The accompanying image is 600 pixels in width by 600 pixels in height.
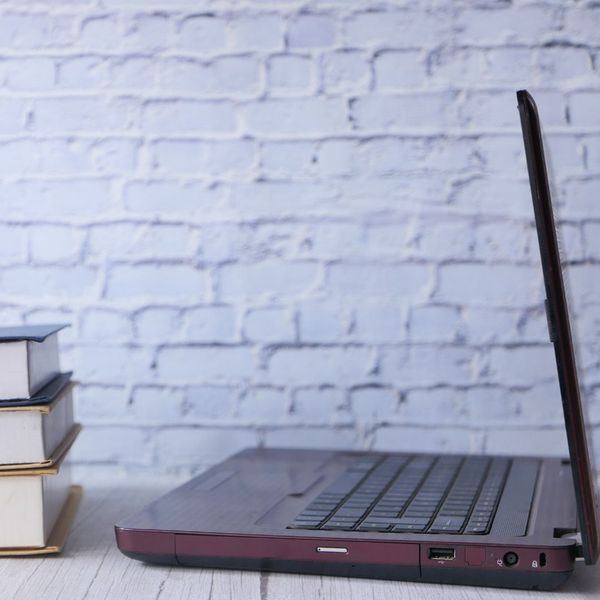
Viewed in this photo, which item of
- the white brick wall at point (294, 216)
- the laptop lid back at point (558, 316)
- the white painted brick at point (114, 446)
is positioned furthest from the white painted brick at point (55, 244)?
the laptop lid back at point (558, 316)

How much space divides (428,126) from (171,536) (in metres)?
0.78

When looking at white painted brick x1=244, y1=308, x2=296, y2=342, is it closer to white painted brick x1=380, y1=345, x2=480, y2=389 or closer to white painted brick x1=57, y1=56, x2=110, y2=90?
white painted brick x1=380, y1=345, x2=480, y2=389

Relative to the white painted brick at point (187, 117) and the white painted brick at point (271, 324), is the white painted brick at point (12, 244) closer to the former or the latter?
the white painted brick at point (187, 117)

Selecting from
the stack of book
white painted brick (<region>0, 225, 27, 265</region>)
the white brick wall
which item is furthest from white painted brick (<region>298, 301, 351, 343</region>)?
the stack of book

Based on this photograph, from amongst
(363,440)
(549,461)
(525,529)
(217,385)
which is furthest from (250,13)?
(525,529)

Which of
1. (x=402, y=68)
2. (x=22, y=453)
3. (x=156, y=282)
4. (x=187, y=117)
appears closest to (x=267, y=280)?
(x=156, y=282)

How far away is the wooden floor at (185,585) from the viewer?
2.67 ft

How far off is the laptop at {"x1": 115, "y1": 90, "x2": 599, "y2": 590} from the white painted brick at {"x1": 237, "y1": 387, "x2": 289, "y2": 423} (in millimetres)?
342

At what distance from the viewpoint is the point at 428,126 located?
1.41 metres

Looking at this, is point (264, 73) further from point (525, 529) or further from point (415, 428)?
point (525, 529)

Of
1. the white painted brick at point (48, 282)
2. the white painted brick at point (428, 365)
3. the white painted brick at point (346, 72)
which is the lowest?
the white painted brick at point (428, 365)

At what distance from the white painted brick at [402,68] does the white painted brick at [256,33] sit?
155 mm

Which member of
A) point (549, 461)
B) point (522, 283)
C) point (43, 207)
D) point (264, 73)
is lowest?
point (549, 461)

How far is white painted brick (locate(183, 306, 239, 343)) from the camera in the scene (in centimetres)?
143
